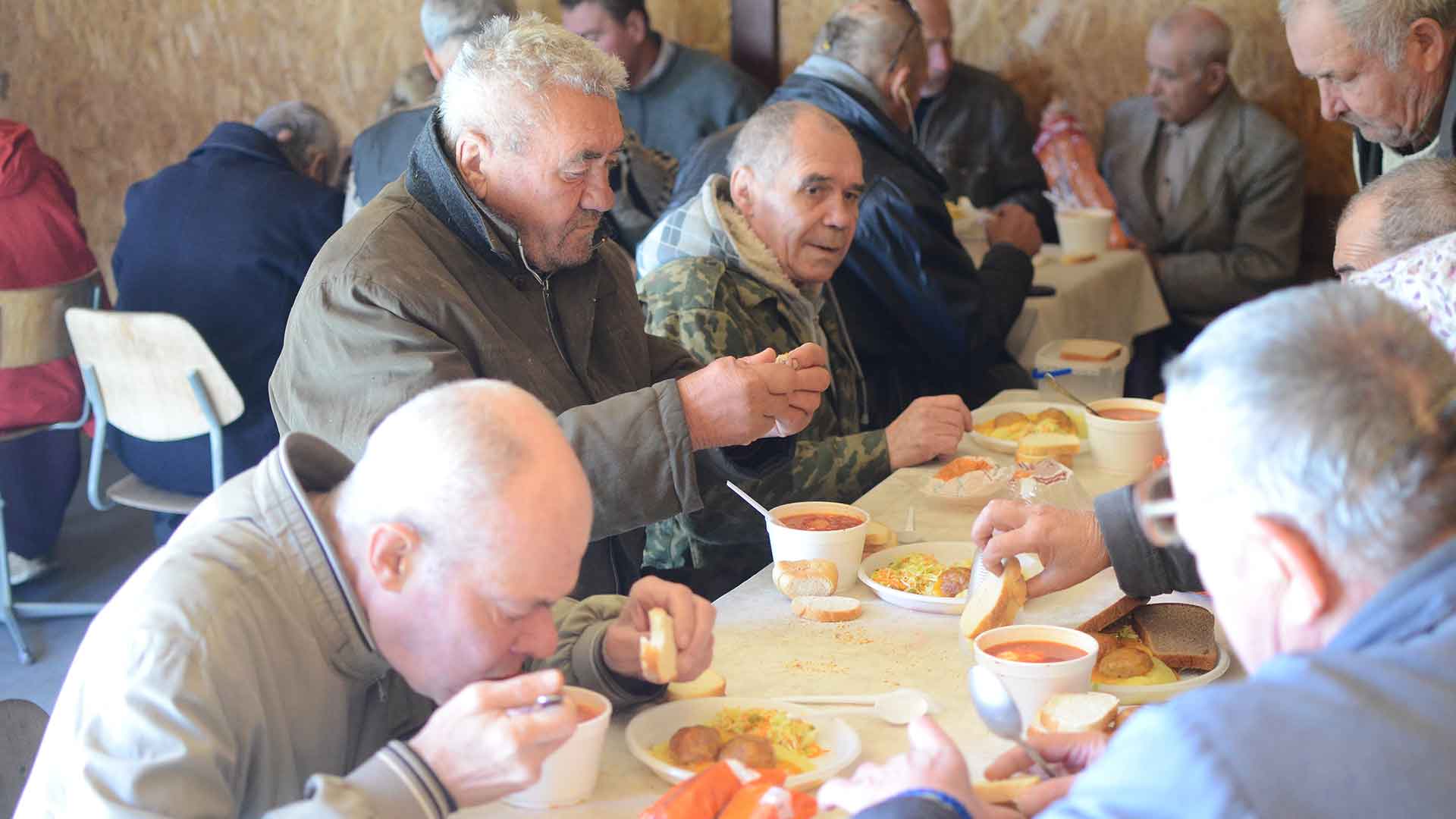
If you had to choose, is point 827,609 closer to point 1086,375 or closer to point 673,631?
point 673,631

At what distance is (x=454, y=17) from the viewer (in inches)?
168

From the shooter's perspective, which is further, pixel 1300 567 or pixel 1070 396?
pixel 1070 396

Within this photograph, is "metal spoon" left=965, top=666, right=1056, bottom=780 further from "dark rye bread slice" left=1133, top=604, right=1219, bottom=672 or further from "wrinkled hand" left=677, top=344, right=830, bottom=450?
"wrinkled hand" left=677, top=344, right=830, bottom=450

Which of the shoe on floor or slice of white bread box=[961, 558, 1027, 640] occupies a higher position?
slice of white bread box=[961, 558, 1027, 640]

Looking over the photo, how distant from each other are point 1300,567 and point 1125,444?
186 centimetres

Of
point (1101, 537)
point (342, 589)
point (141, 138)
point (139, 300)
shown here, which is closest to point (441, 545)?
point (342, 589)

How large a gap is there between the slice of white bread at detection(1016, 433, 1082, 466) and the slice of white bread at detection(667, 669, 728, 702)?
51.5 inches

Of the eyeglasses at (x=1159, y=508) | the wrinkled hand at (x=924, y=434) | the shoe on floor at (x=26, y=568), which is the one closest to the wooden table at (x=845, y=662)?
the eyeglasses at (x=1159, y=508)

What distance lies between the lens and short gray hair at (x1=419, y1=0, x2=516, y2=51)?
4.25 metres

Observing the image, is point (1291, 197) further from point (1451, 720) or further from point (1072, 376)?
point (1451, 720)

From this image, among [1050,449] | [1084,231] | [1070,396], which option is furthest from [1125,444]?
[1084,231]

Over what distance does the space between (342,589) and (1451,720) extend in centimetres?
109

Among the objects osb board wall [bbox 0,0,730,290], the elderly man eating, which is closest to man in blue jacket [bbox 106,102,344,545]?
the elderly man eating

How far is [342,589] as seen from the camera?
1.50m
